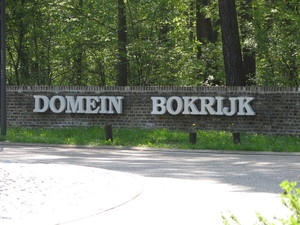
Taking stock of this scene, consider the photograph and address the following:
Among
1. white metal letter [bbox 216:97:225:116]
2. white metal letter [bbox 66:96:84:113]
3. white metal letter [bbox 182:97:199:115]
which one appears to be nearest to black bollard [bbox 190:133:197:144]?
white metal letter [bbox 216:97:225:116]

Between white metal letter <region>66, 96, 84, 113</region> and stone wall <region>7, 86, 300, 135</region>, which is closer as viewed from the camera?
stone wall <region>7, 86, 300, 135</region>

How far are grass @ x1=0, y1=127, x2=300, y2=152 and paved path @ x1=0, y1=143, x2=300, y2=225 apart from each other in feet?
9.99

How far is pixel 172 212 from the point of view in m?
10.4

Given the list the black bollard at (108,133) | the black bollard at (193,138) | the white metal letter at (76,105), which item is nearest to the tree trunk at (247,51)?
the white metal letter at (76,105)

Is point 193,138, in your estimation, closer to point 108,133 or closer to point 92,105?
point 108,133

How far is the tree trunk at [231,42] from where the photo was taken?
28.2m

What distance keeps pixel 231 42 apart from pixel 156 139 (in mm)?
5937

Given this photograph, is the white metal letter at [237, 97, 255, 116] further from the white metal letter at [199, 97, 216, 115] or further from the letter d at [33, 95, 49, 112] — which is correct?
the letter d at [33, 95, 49, 112]

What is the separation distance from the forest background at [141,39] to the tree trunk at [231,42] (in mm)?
2248

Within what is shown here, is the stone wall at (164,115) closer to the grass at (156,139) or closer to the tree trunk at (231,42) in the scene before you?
the grass at (156,139)

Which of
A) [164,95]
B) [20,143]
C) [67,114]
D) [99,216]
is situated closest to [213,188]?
[99,216]

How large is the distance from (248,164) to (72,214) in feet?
27.5

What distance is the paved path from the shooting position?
10078mm

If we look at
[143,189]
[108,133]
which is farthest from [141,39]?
[143,189]
